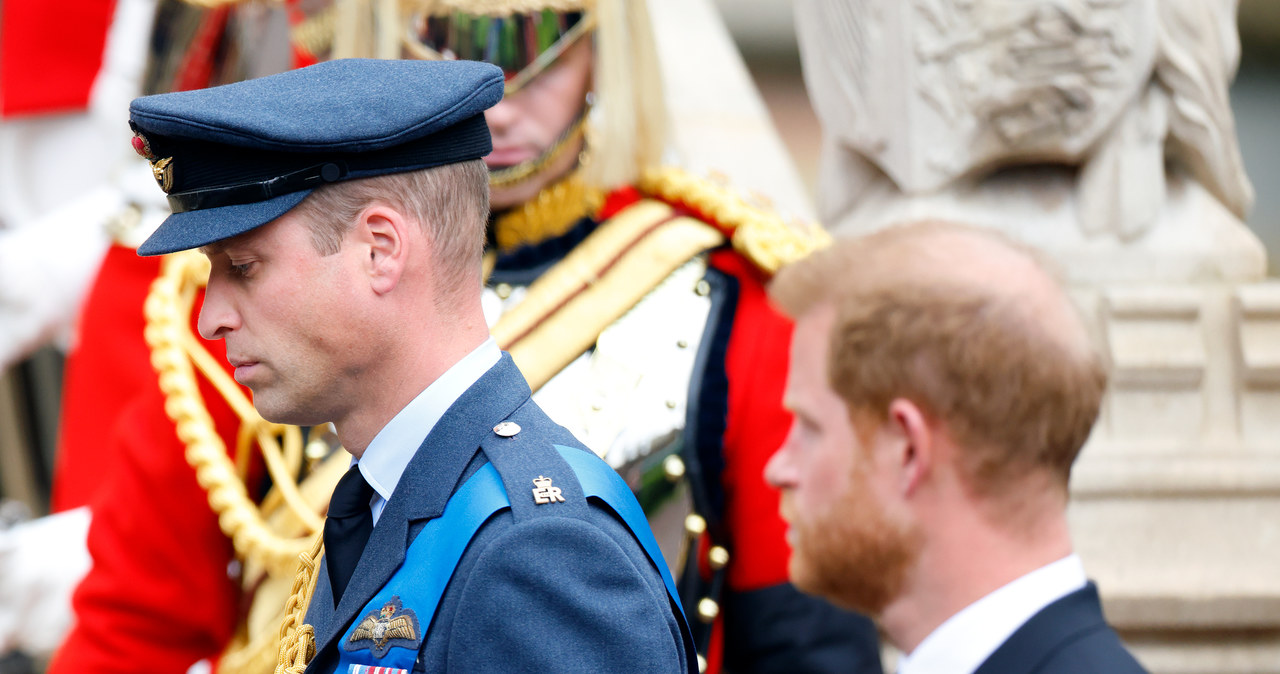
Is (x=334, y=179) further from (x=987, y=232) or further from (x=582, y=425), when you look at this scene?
(x=582, y=425)

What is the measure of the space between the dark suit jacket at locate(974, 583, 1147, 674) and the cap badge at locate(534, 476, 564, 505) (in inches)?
17.4

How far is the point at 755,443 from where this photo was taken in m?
2.20

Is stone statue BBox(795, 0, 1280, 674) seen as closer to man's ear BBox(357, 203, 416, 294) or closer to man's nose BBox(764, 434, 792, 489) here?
man's nose BBox(764, 434, 792, 489)

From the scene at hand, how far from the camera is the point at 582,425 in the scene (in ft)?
7.24

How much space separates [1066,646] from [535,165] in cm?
129

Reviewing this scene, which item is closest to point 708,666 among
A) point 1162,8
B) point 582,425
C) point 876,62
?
Result: point 582,425

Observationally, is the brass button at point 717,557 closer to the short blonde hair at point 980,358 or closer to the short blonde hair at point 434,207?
the short blonde hair at point 980,358

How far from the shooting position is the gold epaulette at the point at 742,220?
92.3 inches

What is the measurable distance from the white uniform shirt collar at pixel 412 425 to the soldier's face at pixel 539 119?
3.38ft

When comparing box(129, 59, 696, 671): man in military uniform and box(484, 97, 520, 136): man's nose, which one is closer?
box(129, 59, 696, 671): man in military uniform

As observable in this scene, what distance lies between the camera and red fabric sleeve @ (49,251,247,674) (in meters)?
2.27

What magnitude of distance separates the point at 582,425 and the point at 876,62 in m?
0.96

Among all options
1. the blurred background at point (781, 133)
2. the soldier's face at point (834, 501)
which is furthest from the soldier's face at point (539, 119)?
the blurred background at point (781, 133)

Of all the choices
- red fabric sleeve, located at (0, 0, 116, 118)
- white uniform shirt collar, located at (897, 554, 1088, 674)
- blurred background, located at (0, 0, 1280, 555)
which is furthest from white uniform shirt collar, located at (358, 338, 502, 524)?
blurred background, located at (0, 0, 1280, 555)
